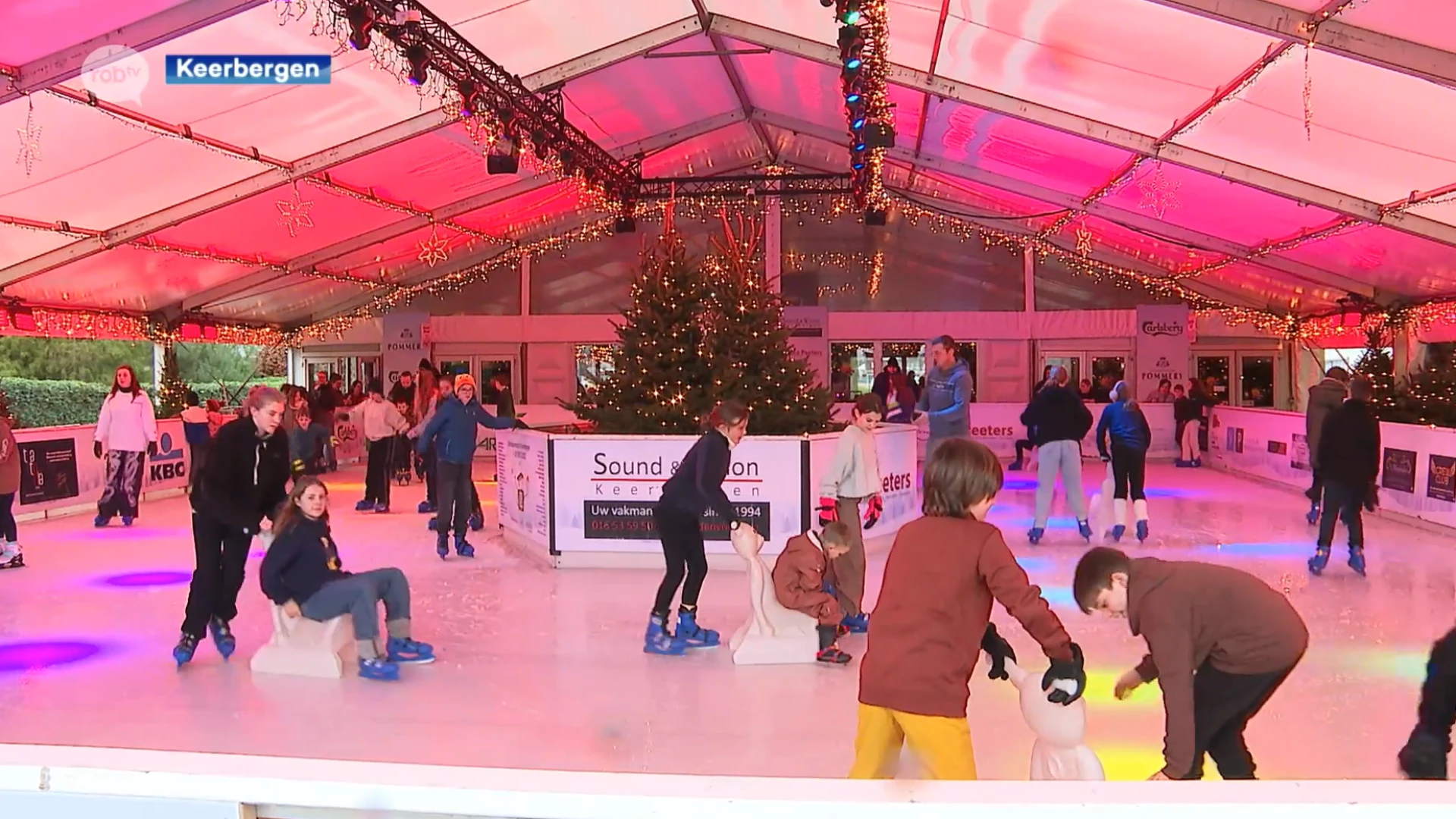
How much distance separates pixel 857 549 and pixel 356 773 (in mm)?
3935

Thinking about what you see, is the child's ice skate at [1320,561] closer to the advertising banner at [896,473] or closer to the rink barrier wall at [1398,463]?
the rink barrier wall at [1398,463]

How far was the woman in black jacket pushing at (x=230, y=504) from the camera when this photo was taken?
4.71 m

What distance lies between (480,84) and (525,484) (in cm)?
391

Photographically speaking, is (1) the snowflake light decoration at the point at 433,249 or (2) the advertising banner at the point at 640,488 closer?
(2) the advertising banner at the point at 640,488

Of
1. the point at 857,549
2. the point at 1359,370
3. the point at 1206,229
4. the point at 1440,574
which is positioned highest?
the point at 1206,229

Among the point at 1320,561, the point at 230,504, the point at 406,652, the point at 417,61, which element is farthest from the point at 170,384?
the point at 1320,561

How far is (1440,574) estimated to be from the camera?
22.9ft

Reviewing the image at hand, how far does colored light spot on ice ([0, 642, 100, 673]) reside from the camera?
4.98 meters

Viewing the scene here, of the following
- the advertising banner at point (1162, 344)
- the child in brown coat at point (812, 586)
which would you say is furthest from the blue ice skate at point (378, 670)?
the advertising banner at point (1162, 344)

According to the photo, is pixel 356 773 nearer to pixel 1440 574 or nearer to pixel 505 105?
pixel 1440 574

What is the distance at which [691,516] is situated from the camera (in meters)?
5.02

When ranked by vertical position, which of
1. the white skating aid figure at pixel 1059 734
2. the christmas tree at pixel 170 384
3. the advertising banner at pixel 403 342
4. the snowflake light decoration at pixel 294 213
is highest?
the snowflake light decoration at pixel 294 213

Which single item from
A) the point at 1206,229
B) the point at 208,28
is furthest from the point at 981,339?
the point at 208,28

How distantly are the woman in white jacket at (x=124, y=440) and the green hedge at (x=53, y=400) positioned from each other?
22.5ft
